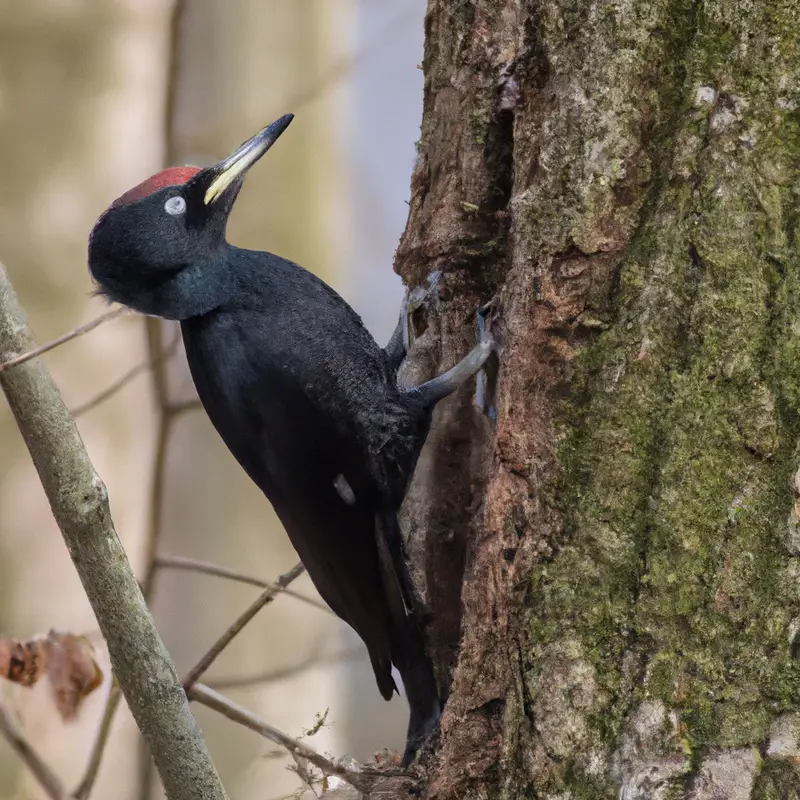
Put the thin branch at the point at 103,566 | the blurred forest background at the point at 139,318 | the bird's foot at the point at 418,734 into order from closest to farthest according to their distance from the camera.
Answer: the thin branch at the point at 103,566 < the bird's foot at the point at 418,734 < the blurred forest background at the point at 139,318

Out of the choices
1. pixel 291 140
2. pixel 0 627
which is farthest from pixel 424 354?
pixel 291 140

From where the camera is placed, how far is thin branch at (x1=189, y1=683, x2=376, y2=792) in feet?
4.93

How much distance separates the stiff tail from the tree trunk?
1.11 feet

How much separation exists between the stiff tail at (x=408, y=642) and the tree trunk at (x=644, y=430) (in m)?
0.34

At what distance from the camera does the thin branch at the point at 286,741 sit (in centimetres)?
150

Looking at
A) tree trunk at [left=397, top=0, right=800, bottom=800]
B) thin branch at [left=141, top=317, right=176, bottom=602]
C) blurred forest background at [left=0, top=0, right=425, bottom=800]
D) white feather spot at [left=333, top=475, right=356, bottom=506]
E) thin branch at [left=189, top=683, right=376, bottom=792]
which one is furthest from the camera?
blurred forest background at [left=0, top=0, right=425, bottom=800]

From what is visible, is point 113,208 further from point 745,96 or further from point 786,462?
point 786,462

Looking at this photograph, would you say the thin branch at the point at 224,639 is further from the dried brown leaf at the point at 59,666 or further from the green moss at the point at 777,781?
the green moss at the point at 777,781

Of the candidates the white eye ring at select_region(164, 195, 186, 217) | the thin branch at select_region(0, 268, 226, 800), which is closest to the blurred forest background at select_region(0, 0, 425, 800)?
the white eye ring at select_region(164, 195, 186, 217)

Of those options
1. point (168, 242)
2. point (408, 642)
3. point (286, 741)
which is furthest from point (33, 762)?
point (168, 242)

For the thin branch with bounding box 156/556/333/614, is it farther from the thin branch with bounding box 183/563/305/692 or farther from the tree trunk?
the tree trunk

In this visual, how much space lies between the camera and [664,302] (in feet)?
4.22

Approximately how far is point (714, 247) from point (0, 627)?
2.47 metres

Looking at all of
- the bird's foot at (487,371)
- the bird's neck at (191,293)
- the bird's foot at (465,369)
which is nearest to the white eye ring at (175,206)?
the bird's neck at (191,293)
